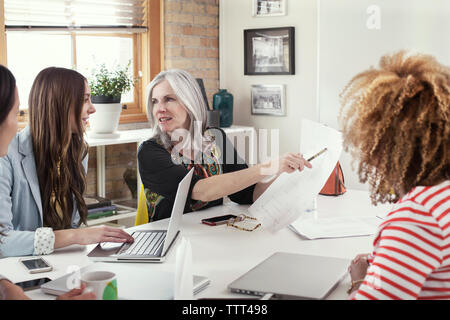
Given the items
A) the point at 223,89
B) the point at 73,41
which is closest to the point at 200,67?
the point at 223,89

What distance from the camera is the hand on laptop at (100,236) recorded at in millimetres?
1694

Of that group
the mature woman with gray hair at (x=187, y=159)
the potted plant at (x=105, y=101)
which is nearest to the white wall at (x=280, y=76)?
the potted plant at (x=105, y=101)

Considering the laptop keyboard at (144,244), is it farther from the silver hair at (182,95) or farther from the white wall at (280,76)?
the white wall at (280,76)

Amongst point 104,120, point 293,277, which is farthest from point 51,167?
point 104,120

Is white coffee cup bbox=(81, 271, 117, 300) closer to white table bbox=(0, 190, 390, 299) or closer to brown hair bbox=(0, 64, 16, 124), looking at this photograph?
white table bbox=(0, 190, 390, 299)

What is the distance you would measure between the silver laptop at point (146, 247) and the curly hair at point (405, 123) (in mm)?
670

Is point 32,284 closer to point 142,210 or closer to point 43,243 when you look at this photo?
point 43,243

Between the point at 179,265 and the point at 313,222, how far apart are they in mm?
1016

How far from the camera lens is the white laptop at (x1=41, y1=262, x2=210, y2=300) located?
4.20 feet

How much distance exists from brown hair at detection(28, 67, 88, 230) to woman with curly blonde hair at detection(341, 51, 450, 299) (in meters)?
1.25

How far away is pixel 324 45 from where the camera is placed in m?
3.80

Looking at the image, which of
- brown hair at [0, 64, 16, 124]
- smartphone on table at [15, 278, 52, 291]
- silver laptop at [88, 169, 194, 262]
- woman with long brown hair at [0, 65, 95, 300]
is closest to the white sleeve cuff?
silver laptop at [88, 169, 194, 262]
